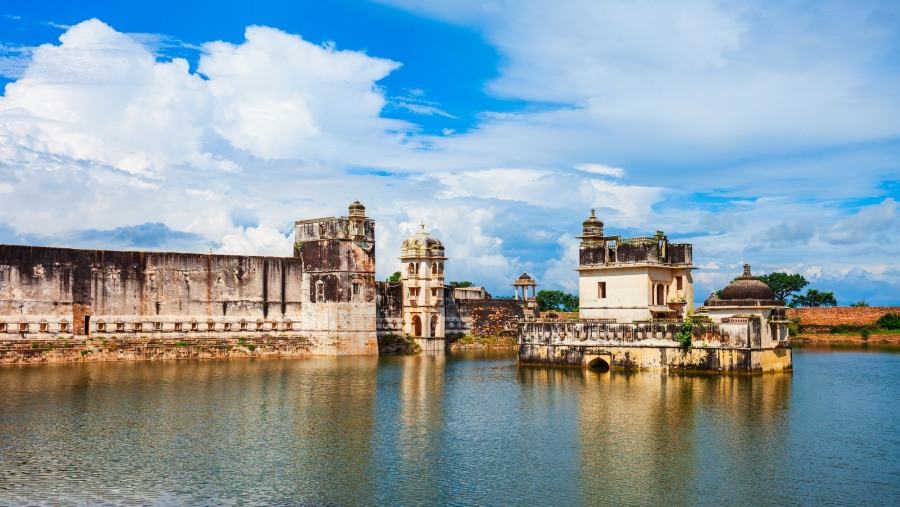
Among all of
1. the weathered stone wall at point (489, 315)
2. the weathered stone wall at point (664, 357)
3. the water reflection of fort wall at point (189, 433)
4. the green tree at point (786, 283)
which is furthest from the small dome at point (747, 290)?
the green tree at point (786, 283)

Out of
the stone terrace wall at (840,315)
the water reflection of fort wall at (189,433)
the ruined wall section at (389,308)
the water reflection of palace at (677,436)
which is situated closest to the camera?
the water reflection of palace at (677,436)

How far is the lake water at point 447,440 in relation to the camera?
16.6 meters

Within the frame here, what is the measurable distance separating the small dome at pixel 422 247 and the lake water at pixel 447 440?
18.2m

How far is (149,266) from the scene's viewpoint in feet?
144

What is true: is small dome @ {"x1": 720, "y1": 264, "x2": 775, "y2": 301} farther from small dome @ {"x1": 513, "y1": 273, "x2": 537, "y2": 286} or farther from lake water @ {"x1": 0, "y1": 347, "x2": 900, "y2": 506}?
small dome @ {"x1": 513, "y1": 273, "x2": 537, "y2": 286}

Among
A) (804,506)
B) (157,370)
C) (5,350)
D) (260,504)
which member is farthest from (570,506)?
(5,350)

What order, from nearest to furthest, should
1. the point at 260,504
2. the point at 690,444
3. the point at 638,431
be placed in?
the point at 260,504 → the point at 690,444 → the point at 638,431

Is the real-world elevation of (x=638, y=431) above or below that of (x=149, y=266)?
below

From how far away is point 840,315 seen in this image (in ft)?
221

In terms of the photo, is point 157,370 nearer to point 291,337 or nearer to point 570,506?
point 291,337

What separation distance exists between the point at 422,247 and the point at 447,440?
1241 inches

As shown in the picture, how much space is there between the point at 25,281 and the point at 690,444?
104 feet

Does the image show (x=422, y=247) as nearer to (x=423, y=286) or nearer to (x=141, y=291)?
(x=423, y=286)

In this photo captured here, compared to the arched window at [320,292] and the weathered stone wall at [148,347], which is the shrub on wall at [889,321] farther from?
the weathered stone wall at [148,347]
